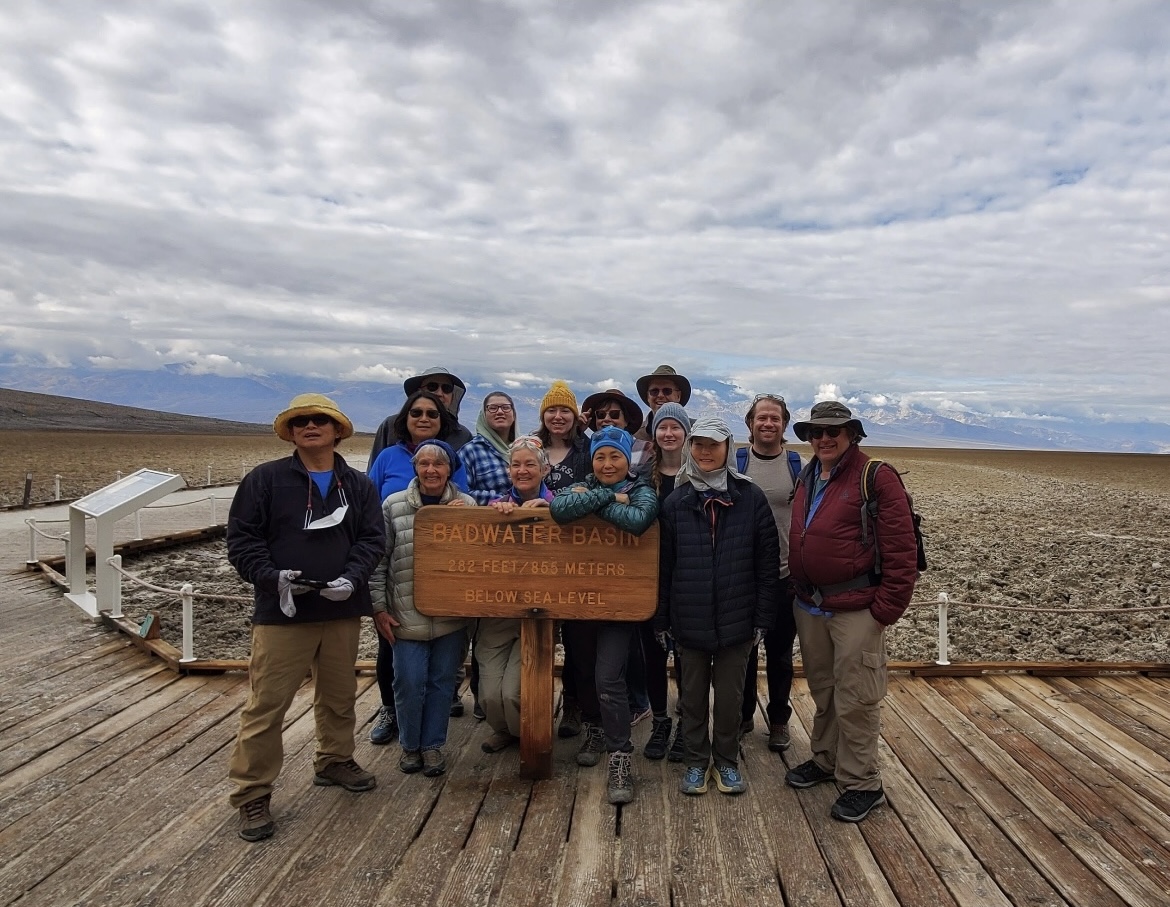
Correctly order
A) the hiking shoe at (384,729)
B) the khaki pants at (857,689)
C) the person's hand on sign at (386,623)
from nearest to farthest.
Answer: the khaki pants at (857,689) → the person's hand on sign at (386,623) → the hiking shoe at (384,729)

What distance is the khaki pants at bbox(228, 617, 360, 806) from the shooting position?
150 inches

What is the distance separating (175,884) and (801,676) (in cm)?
483

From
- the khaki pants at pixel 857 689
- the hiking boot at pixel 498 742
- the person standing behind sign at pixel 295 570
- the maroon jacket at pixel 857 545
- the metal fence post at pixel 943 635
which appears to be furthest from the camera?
the metal fence post at pixel 943 635

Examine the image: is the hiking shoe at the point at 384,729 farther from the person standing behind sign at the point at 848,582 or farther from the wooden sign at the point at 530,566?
the person standing behind sign at the point at 848,582

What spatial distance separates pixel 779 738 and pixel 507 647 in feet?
6.24

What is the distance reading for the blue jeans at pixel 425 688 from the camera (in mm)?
4324

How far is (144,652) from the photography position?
274 inches

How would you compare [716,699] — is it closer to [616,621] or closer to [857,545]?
[616,621]

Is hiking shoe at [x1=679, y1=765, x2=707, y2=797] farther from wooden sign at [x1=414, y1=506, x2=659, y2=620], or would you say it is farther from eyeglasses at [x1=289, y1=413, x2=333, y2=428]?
eyeglasses at [x1=289, y1=413, x2=333, y2=428]

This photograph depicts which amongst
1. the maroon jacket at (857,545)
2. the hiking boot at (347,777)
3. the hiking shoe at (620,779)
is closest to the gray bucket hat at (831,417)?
the maroon jacket at (857,545)

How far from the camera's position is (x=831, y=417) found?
13.6 ft

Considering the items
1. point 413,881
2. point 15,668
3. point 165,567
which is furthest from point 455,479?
point 165,567

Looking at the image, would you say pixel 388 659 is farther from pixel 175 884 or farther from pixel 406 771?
pixel 175 884

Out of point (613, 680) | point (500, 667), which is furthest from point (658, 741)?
point (500, 667)
